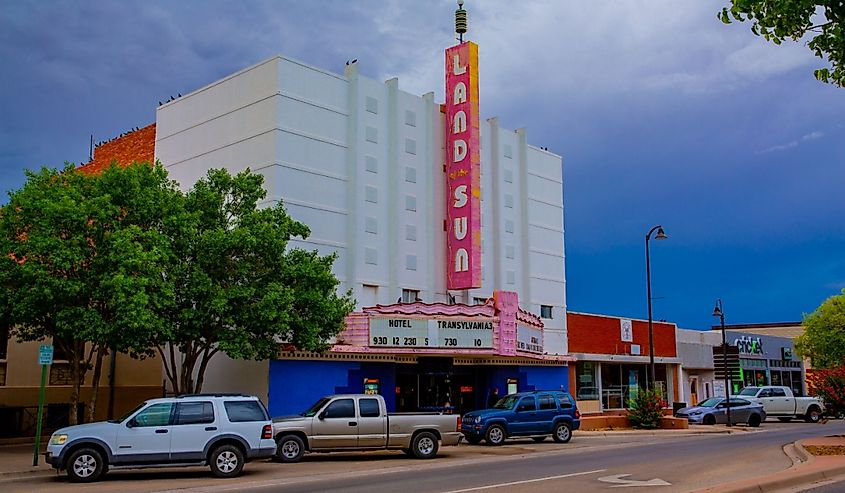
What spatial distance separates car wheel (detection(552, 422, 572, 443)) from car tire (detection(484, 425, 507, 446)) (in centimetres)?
220

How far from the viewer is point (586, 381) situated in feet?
147

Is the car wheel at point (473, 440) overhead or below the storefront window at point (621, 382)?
below

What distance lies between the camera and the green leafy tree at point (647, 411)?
35531mm

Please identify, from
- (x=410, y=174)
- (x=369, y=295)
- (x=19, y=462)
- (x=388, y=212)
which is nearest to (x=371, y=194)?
(x=388, y=212)

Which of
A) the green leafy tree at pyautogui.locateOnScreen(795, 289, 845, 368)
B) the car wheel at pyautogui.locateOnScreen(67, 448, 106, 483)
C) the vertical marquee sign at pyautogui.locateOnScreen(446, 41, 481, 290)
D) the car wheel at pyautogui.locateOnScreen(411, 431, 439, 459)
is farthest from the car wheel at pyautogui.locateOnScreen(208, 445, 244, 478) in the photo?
the green leafy tree at pyautogui.locateOnScreen(795, 289, 845, 368)

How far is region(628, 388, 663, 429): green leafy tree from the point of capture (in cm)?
3553

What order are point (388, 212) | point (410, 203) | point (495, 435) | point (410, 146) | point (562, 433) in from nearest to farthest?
point (495, 435), point (562, 433), point (388, 212), point (410, 203), point (410, 146)

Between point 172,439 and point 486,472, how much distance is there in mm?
7015

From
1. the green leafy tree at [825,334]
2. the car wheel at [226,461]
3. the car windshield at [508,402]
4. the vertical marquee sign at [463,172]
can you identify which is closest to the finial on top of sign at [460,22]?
the vertical marquee sign at [463,172]

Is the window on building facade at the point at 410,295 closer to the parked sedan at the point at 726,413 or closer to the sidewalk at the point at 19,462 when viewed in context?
the sidewalk at the point at 19,462

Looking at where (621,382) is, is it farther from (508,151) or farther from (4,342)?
(4,342)

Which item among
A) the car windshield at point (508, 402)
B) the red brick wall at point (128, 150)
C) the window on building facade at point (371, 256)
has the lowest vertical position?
the car windshield at point (508, 402)

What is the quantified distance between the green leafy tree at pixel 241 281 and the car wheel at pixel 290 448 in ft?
13.9

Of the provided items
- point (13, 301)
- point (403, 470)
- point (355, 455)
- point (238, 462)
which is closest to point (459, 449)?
point (355, 455)
